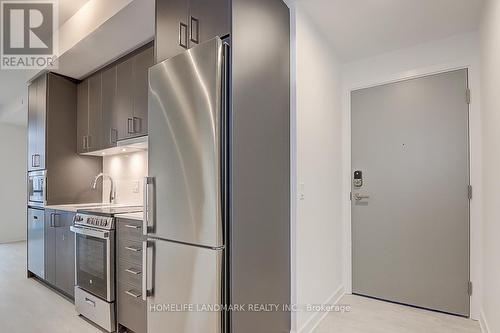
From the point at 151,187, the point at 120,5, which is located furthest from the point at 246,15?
the point at 151,187

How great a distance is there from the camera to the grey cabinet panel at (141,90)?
8.52ft

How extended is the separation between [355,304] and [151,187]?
223cm

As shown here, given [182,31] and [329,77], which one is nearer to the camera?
[182,31]

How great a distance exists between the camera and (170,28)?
1.88 m

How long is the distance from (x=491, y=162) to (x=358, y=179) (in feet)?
3.87

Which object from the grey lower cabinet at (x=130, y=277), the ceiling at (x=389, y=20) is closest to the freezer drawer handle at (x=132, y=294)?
the grey lower cabinet at (x=130, y=277)

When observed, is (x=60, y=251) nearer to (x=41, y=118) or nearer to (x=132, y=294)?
(x=132, y=294)

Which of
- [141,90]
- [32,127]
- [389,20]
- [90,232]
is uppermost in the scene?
[389,20]

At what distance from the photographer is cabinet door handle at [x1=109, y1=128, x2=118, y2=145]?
2928mm

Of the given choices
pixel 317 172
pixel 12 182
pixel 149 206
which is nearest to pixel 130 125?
pixel 149 206

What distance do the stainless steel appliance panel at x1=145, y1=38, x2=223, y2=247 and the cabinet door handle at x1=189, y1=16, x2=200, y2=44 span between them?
200 millimetres

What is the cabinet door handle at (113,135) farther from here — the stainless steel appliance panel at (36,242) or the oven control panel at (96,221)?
the stainless steel appliance panel at (36,242)

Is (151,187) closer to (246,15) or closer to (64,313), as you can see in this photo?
(246,15)

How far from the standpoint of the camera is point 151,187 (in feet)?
5.92
